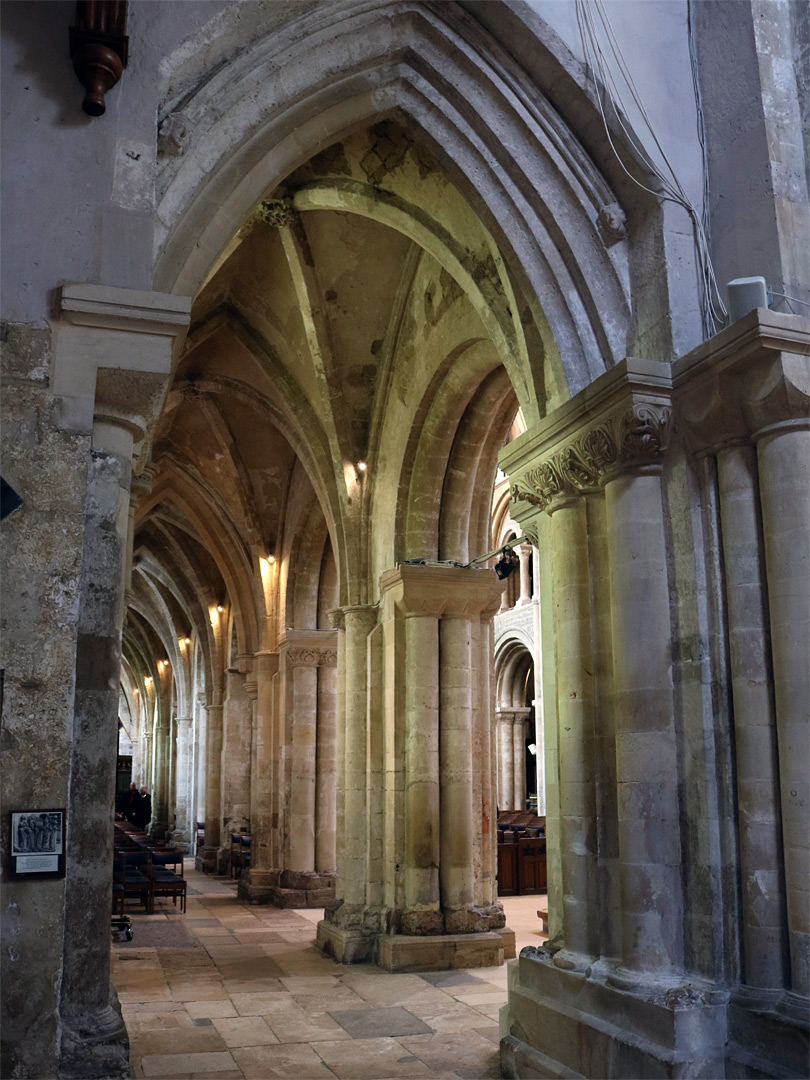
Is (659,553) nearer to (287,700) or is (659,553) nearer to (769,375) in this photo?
(769,375)

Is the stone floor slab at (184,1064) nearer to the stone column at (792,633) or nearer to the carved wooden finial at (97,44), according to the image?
the stone column at (792,633)

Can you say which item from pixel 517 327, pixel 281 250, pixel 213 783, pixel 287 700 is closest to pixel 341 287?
pixel 281 250

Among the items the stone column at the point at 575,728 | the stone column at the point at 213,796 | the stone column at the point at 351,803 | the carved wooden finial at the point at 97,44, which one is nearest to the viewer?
Answer: the carved wooden finial at the point at 97,44

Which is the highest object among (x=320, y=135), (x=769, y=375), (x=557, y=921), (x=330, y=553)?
(x=320, y=135)

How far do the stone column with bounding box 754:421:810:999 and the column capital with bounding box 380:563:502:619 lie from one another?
452 centimetres

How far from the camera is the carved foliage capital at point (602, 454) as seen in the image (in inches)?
207

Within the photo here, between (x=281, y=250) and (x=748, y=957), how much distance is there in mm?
7165

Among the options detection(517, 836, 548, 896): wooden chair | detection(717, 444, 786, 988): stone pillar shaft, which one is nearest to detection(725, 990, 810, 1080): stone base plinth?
detection(717, 444, 786, 988): stone pillar shaft

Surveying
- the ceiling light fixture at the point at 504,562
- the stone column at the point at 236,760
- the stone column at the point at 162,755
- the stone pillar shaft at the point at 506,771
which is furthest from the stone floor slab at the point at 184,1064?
the stone column at the point at 162,755

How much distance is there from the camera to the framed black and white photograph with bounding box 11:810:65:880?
3.79 meters

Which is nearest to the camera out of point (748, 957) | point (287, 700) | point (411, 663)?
point (748, 957)

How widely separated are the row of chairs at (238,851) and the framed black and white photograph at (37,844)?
12.4 metres

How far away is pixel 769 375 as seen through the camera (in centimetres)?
480

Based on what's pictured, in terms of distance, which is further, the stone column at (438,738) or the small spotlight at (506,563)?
the small spotlight at (506,563)
